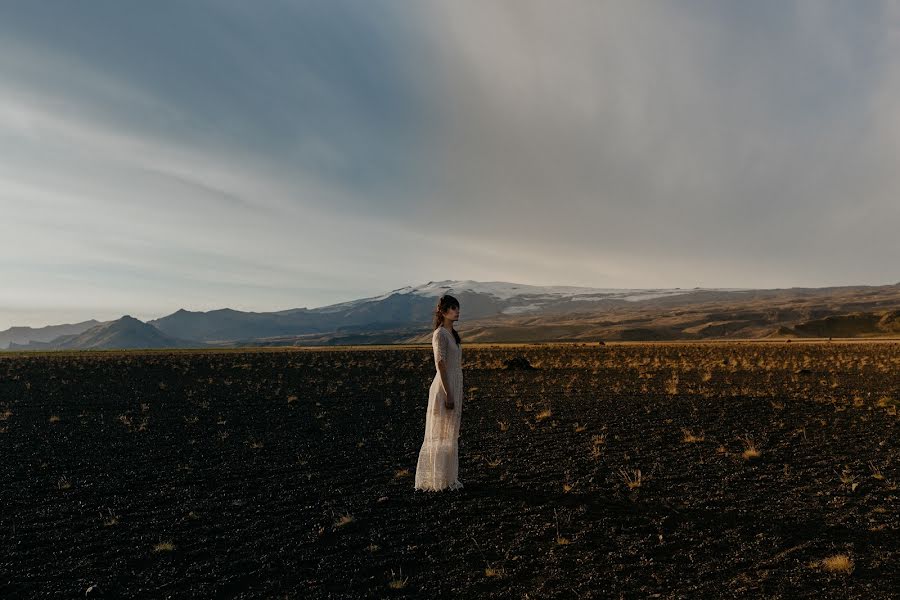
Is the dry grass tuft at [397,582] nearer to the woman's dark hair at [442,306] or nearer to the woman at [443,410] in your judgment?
the woman at [443,410]

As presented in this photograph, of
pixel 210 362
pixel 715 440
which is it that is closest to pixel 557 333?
pixel 210 362

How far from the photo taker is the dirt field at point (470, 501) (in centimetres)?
537

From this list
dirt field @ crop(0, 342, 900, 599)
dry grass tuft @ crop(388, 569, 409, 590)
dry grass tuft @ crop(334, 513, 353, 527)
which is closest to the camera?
dry grass tuft @ crop(388, 569, 409, 590)

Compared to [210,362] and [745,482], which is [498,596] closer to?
[745,482]

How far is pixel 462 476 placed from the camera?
29.7 feet

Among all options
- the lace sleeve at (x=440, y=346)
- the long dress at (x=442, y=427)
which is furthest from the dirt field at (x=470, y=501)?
the lace sleeve at (x=440, y=346)

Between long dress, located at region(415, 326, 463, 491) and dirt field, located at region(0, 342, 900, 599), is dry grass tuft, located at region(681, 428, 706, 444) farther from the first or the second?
long dress, located at region(415, 326, 463, 491)

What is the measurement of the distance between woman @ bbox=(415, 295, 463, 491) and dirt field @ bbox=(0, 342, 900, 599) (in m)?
0.33

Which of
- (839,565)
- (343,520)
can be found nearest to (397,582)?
(343,520)

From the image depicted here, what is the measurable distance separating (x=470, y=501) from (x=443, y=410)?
1411 millimetres

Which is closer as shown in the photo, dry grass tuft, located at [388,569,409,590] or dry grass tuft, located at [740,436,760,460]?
dry grass tuft, located at [388,569,409,590]

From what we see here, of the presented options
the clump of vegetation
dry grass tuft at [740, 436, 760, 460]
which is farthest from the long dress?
dry grass tuft at [740, 436, 760, 460]

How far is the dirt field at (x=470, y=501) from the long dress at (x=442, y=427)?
0.31m

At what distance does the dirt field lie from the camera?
537 centimetres
